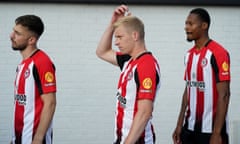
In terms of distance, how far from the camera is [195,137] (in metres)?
5.88

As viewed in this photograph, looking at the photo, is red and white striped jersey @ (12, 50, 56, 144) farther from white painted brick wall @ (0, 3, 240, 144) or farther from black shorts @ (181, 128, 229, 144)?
white painted brick wall @ (0, 3, 240, 144)

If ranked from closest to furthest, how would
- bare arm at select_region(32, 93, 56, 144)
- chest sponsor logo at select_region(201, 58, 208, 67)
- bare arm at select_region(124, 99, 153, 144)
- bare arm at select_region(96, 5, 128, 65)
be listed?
bare arm at select_region(124, 99, 153, 144) < bare arm at select_region(32, 93, 56, 144) < bare arm at select_region(96, 5, 128, 65) < chest sponsor logo at select_region(201, 58, 208, 67)

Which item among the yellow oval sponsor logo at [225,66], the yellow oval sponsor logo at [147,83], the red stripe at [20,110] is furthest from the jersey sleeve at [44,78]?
the yellow oval sponsor logo at [225,66]

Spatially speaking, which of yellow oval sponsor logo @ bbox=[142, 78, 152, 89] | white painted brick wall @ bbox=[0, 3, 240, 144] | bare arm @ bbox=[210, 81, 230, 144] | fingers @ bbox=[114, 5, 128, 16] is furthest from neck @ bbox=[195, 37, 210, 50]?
white painted brick wall @ bbox=[0, 3, 240, 144]

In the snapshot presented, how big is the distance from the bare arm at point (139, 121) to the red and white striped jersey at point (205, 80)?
50.3 inches

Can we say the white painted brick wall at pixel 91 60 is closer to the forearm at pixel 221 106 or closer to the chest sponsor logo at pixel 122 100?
the forearm at pixel 221 106

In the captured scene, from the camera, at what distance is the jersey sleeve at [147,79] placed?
4.56 m

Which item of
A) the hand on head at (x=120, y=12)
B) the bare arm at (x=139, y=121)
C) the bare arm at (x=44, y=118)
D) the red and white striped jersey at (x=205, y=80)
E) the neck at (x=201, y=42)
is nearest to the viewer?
the bare arm at (x=139, y=121)

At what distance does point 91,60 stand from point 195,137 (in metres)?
2.66

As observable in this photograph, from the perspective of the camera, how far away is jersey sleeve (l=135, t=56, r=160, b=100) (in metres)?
4.56

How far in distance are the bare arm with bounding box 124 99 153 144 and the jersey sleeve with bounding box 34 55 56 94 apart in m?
0.94

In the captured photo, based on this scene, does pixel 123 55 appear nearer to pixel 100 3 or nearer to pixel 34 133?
pixel 34 133

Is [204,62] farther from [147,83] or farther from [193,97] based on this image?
[147,83]

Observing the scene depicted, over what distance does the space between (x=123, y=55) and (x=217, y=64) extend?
1.00 m
